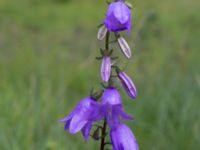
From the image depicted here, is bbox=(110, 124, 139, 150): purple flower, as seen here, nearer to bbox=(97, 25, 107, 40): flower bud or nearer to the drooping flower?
the drooping flower

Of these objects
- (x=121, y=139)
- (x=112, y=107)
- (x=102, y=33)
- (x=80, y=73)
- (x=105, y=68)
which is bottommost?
(x=80, y=73)

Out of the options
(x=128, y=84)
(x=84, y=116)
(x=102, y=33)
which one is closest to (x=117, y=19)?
(x=102, y=33)

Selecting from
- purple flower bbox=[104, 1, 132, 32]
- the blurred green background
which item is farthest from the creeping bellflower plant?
the blurred green background

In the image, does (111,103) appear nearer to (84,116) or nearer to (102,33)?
(84,116)

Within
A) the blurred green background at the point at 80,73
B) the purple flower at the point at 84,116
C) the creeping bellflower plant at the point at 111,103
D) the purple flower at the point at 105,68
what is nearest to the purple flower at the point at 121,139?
the creeping bellflower plant at the point at 111,103

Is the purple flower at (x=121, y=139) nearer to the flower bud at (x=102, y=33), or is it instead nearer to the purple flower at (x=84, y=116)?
the purple flower at (x=84, y=116)

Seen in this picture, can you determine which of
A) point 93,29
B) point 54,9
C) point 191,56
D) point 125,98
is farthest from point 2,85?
point 54,9

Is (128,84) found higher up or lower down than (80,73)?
higher up

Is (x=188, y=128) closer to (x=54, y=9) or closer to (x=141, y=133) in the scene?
(x=141, y=133)
